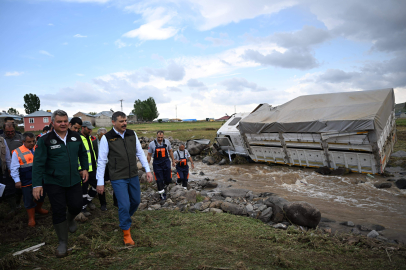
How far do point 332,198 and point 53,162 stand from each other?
7288 mm

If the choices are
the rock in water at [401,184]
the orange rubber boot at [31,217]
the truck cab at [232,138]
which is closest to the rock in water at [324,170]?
the rock in water at [401,184]

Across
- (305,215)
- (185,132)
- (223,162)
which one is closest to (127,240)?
(305,215)

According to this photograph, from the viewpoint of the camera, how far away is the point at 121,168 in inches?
149

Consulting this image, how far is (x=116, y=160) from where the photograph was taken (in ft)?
12.5

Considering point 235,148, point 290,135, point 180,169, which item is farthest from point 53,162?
point 235,148

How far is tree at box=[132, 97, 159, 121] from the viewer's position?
87.4m

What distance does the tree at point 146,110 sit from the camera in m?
87.4

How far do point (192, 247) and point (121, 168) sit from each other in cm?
154

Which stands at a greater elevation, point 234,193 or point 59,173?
point 59,173

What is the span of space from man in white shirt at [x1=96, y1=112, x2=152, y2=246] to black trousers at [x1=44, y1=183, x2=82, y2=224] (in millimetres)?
307

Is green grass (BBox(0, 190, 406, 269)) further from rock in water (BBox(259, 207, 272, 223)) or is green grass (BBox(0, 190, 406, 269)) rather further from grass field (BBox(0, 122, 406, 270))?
rock in water (BBox(259, 207, 272, 223))

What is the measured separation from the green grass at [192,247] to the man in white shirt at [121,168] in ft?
1.58

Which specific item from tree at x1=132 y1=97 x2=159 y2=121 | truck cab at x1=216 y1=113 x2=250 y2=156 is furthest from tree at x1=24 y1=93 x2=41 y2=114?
truck cab at x1=216 y1=113 x2=250 y2=156

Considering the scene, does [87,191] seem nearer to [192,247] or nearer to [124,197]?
[124,197]
